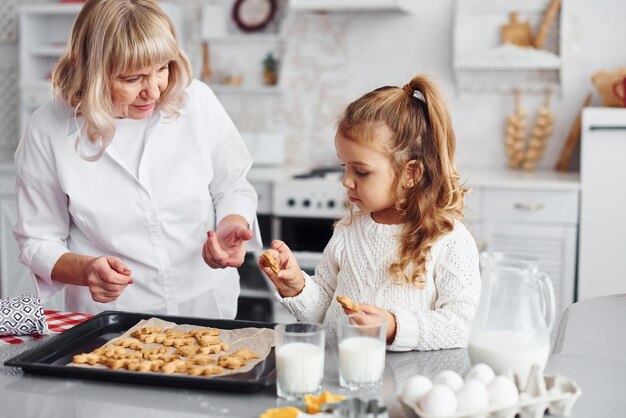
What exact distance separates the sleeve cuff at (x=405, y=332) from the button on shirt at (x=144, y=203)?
77cm

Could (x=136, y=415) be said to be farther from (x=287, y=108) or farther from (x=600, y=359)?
(x=287, y=108)

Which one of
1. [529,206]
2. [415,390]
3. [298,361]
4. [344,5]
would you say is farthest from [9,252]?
[415,390]

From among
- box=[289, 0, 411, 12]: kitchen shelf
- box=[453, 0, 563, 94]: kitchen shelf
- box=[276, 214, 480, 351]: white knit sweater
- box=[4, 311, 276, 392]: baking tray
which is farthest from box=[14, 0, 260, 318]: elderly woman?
box=[453, 0, 563, 94]: kitchen shelf

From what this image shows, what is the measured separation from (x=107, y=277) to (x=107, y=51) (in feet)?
1.72

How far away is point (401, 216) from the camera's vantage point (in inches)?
68.8

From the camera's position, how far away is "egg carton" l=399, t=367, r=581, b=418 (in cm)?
116

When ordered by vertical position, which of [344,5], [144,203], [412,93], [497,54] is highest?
[344,5]

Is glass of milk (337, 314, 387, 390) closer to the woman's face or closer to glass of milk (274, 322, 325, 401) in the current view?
glass of milk (274, 322, 325, 401)

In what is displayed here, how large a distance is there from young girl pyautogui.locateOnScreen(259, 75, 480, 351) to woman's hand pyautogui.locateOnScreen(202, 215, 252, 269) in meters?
0.23

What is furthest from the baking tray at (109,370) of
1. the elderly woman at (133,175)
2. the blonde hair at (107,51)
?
the blonde hair at (107,51)

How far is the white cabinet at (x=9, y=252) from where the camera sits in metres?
4.24

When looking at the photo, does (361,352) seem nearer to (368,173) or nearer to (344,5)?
(368,173)

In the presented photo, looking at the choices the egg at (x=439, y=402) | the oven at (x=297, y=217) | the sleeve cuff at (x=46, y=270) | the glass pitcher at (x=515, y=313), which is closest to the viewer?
the egg at (x=439, y=402)

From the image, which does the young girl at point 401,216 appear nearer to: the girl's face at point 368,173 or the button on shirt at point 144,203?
the girl's face at point 368,173
